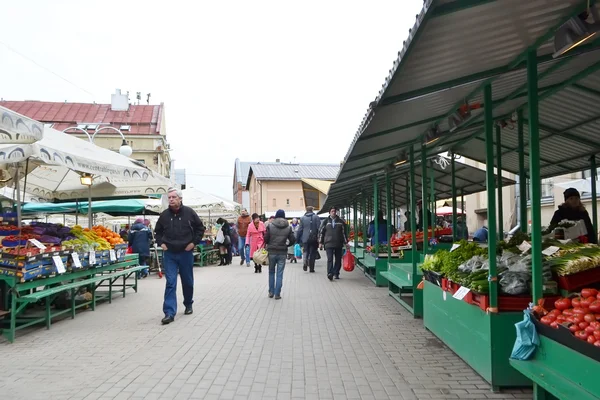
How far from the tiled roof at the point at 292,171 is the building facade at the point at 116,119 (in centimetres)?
1316

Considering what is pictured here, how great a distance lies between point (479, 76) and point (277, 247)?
6.18 m

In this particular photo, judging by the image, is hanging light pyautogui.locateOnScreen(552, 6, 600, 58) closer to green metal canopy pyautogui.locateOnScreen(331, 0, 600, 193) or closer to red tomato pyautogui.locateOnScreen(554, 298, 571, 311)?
green metal canopy pyautogui.locateOnScreen(331, 0, 600, 193)

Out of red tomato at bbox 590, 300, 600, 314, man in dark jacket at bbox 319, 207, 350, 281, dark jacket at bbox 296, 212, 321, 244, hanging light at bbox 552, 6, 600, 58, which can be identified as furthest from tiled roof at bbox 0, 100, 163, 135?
red tomato at bbox 590, 300, 600, 314

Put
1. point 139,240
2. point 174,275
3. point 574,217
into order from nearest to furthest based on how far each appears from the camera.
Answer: point 574,217, point 174,275, point 139,240

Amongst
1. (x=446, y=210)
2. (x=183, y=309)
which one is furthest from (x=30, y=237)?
(x=446, y=210)

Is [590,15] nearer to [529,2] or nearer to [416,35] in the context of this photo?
[529,2]

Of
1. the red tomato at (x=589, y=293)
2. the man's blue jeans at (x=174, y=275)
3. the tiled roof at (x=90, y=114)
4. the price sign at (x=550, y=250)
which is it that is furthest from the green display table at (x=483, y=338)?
the tiled roof at (x=90, y=114)

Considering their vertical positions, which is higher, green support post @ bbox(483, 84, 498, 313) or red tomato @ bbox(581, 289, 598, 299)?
green support post @ bbox(483, 84, 498, 313)

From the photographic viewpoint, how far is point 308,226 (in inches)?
622

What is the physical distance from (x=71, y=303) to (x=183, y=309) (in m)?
1.85

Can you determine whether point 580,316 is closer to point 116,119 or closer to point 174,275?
point 174,275

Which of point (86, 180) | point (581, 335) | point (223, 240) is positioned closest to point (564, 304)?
point (581, 335)

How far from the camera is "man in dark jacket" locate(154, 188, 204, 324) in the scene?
26.0ft

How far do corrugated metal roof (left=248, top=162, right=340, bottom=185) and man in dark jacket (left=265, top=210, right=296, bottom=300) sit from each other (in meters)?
49.9
